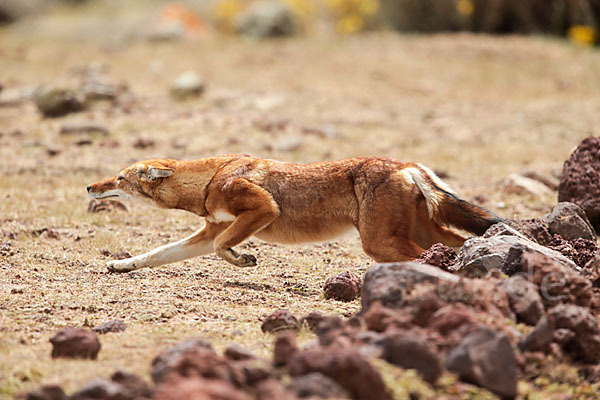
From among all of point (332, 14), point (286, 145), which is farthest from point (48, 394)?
point (332, 14)

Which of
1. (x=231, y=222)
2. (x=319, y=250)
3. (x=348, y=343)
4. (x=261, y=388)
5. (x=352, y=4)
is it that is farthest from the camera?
(x=352, y=4)

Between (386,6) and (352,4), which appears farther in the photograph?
(352,4)

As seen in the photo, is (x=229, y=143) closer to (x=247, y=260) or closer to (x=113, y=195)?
(x=113, y=195)

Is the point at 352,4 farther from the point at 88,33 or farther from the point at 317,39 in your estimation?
the point at 88,33

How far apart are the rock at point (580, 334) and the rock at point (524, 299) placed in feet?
0.42

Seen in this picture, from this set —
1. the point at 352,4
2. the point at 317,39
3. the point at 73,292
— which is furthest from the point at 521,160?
the point at 352,4

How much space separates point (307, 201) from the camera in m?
8.42

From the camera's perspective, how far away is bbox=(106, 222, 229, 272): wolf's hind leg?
8703 mm

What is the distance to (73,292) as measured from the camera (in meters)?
7.71

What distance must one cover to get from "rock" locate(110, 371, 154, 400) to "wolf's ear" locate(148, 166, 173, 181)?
424 cm

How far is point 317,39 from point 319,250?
21867 millimetres

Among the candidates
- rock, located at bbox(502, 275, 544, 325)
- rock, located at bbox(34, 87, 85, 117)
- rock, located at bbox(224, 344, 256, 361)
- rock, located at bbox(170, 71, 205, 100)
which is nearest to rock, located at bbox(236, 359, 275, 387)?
rock, located at bbox(224, 344, 256, 361)

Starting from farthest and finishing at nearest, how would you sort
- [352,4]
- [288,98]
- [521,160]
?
[352,4] → [288,98] → [521,160]

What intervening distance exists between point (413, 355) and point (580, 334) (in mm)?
1589
